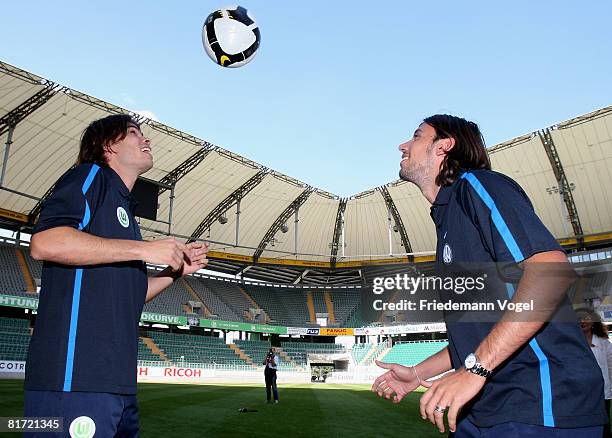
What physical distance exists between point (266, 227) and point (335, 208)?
6290 mm

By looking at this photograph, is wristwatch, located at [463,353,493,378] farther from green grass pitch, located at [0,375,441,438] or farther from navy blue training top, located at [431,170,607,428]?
green grass pitch, located at [0,375,441,438]

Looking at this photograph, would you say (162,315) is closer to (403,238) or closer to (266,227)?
(266,227)

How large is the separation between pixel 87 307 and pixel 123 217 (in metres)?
0.56

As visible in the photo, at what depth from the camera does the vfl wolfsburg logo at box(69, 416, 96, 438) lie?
1957 mm

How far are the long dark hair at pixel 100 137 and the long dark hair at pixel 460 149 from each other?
73.7 inches

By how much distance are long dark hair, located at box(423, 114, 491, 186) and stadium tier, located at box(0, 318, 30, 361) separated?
28.6m

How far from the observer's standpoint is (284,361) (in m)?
42.7

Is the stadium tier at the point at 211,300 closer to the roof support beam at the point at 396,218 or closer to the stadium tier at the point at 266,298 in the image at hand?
the stadium tier at the point at 266,298

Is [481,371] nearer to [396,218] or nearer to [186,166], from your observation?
[186,166]

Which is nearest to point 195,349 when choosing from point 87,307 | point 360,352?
point 360,352

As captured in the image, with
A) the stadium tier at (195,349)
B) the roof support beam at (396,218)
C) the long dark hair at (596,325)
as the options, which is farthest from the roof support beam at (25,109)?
the long dark hair at (596,325)

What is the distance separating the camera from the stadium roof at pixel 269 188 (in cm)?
2531

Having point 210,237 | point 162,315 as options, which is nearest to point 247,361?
point 162,315

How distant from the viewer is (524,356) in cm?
170
